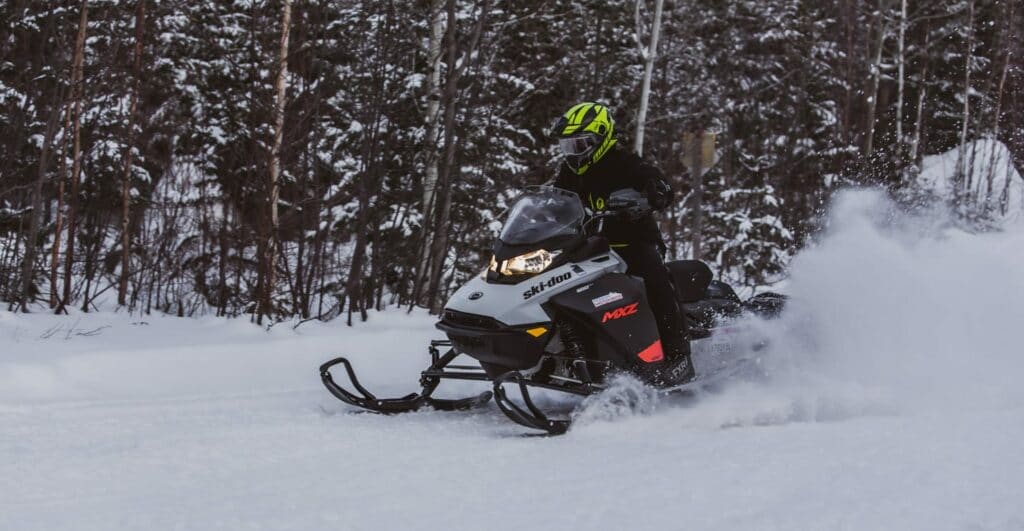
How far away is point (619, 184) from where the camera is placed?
515 centimetres

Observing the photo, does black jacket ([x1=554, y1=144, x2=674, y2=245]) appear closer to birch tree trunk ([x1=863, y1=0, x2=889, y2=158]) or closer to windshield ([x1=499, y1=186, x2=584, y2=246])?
windshield ([x1=499, y1=186, x2=584, y2=246])

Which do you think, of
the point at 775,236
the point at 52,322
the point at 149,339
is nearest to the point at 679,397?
the point at 149,339

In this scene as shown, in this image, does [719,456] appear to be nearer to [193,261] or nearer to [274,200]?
[274,200]

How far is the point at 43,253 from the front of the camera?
1015 centimetres

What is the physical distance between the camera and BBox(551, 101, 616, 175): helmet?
5008mm

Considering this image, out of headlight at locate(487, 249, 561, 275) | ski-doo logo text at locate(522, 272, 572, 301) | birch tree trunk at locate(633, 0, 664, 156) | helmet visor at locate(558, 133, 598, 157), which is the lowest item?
ski-doo logo text at locate(522, 272, 572, 301)

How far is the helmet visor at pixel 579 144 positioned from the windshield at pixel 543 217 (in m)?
0.29

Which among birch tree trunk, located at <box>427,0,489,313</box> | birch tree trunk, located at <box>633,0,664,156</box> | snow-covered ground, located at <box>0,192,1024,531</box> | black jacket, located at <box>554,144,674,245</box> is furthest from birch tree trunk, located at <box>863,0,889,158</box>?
black jacket, located at <box>554,144,674,245</box>

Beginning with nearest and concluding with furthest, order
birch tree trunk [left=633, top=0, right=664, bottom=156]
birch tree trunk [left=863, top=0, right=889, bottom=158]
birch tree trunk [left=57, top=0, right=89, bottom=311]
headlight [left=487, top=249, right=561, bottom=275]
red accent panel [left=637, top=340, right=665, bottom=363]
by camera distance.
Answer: headlight [left=487, top=249, right=561, bottom=275], red accent panel [left=637, top=340, right=665, bottom=363], birch tree trunk [left=57, top=0, right=89, bottom=311], birch tree trunk [left=633, top=0, right=664, bottom=156], birch tree trunk [left=863, top=0, right=889, bottom=158]

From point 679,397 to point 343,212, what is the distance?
7.64 m

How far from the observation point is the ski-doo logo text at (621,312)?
15.5ft

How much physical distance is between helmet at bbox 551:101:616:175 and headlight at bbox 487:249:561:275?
2.53 feet

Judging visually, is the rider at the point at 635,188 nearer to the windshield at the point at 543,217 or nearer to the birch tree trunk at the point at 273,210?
the windshield at the point at 543,217

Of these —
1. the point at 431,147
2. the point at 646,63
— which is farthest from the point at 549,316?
the point at 646,63
